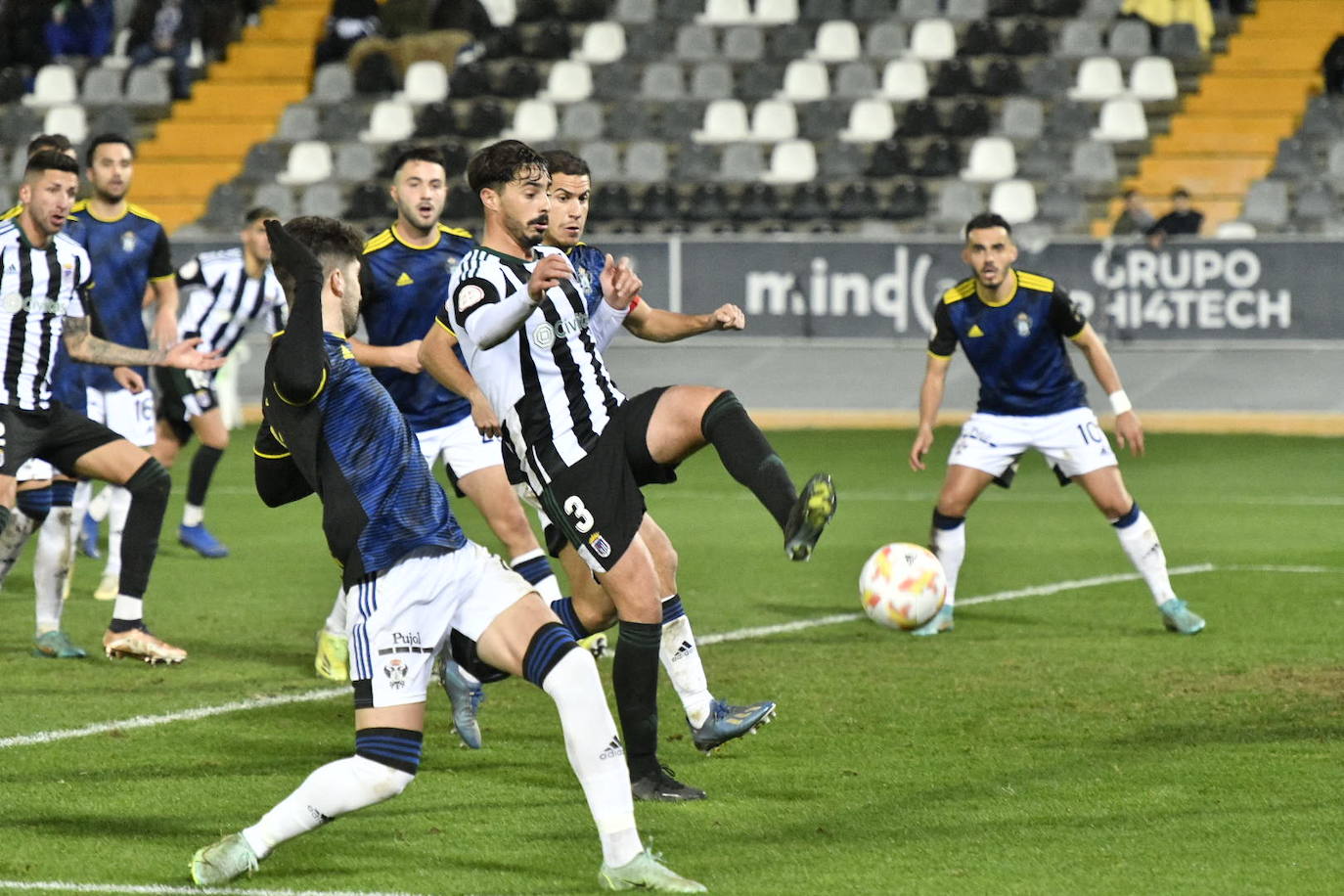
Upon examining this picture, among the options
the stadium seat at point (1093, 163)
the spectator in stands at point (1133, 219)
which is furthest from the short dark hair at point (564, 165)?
the stadium seat at point (1093, 163)

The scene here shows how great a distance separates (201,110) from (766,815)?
24.1 metres

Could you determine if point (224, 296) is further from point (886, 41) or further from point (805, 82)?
point (886, 41)

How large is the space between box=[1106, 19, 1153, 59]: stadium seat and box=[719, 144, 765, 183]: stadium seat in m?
4.72

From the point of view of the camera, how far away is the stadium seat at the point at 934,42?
25.7m

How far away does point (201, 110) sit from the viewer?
28.3 meters

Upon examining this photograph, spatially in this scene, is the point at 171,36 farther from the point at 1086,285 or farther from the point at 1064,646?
the point at 1064,646

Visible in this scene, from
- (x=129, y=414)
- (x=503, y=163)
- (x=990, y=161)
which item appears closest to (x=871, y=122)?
(x=990, y=161)

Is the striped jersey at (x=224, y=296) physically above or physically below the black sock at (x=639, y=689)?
above

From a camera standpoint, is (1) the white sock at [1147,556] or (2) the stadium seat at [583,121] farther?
(2) the stadium seat at [583,121]

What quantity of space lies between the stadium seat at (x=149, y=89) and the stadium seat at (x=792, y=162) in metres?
9.27

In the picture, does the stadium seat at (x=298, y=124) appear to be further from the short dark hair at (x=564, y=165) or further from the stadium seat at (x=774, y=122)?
the short dark hair at (x=564, y=165)

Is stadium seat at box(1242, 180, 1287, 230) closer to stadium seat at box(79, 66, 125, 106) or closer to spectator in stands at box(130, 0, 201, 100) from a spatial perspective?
spectator in stands at box(130, 0, 201, 100)

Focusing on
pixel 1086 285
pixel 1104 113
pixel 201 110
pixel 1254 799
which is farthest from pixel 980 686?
pixel 201 110

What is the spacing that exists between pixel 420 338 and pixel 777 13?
63.5ft
